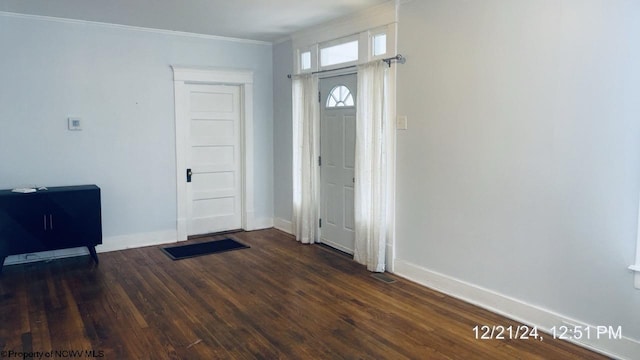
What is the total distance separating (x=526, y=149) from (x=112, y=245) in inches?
186

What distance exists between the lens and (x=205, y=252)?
5535 mm

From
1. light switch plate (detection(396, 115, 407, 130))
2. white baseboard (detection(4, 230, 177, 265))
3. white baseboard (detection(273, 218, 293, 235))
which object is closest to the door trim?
white baseboard (detection(4, 230, 177, 265))

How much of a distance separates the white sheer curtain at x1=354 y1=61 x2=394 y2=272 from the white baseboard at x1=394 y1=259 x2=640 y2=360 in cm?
34

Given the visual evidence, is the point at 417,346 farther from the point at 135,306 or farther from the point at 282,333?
the point at 135,306

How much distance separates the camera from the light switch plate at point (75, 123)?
521cm

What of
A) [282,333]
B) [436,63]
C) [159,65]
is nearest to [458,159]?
[436,63]

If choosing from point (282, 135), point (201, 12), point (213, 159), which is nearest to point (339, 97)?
point (282, 135)

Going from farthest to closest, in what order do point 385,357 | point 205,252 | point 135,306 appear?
point 205,252 < point 135,306 < point 385,357

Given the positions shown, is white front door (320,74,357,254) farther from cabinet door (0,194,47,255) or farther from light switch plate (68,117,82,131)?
cabinet door (0,194,47,255)

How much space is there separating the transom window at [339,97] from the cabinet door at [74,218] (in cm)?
284

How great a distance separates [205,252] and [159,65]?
94.6 inches

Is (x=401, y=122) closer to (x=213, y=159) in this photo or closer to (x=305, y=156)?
(x=305, y=156)

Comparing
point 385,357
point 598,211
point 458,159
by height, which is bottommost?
point 385,357

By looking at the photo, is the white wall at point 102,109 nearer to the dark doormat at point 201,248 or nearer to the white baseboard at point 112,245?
the white baseboard at point 112,245
